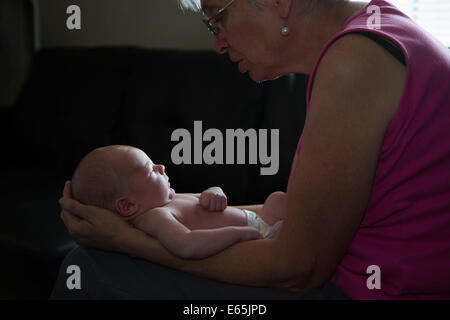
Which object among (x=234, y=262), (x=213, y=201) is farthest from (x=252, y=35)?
(x=234, y=262)

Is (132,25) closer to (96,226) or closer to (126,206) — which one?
(126,206)

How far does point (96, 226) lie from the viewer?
977 millimetres

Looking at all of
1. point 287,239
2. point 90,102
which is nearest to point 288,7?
point 287,239

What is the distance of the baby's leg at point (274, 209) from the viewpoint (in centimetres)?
121

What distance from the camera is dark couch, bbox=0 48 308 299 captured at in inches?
74.7

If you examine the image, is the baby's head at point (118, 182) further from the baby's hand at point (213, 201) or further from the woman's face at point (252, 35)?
the woman's face at point (252, 35)

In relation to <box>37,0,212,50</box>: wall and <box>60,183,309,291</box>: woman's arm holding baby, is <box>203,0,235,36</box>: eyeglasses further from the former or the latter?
<box>37,0,212,50</box>: wall

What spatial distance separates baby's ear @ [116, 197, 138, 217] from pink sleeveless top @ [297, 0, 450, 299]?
0.54 metres

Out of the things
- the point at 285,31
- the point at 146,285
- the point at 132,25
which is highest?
the point at 132,25

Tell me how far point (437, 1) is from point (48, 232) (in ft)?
6.42

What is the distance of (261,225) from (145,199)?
307mm

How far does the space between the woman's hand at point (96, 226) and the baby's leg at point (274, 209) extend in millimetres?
395

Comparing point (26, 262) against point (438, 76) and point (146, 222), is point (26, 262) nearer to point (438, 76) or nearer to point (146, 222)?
point (146, 222)

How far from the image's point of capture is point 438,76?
81 centimetres
